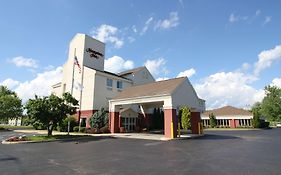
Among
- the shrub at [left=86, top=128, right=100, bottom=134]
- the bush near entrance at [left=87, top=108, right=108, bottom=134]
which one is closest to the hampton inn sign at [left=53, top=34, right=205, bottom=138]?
the bush near entrance at [left=87, top=108, right=108, bottom=134]

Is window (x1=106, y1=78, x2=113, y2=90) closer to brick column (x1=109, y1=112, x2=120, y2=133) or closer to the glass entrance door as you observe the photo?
the glass entrance door

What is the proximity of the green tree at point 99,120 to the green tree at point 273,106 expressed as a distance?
201 feet

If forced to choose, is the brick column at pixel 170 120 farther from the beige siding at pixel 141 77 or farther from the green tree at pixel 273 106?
the green tree at pixel 273 106

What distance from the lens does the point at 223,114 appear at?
57.7 meters

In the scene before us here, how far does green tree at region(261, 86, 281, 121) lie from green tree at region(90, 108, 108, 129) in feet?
201

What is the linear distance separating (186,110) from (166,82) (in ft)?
13.8

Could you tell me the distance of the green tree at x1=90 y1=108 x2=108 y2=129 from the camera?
32.0 m

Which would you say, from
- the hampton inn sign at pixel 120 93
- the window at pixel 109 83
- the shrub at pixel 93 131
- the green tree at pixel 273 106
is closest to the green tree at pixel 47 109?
the shrub at pixel 93 131

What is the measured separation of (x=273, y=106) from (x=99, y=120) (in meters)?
62.7

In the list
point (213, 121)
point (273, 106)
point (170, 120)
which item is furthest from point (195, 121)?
point (273, 106)

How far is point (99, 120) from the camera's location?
32031 mm

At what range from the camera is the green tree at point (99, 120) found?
31953 millimetres

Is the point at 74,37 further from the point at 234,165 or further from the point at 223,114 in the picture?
the point at 223,114

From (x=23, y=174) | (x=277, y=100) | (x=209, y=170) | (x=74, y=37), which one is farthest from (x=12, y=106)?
(x=277, y=100)
